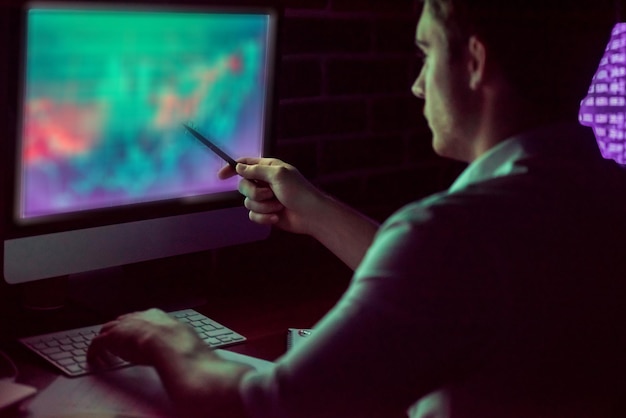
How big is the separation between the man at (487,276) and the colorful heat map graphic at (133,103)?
36 cm

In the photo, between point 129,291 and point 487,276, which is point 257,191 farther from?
point 487,276

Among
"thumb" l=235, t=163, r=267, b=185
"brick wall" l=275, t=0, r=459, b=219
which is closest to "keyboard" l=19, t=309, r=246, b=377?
"thumb" l=235, t=163, r=267, b=185

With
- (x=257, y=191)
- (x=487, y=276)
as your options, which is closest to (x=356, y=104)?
(x=257, y=191)

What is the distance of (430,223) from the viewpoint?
0.86m

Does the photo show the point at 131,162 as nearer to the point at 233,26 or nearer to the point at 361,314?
the point at 233,26

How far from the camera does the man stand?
0.85m

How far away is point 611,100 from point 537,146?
52.0 inches

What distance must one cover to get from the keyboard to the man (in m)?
0.14

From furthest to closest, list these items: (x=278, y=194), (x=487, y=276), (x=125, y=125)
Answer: (x=278, y=194) < (x=125, y=125) < (x=487, y=276)

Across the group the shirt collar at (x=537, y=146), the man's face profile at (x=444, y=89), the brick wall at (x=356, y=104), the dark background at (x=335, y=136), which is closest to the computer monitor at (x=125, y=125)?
the dark background at (x=335, y=136)

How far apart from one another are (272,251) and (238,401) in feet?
3.06

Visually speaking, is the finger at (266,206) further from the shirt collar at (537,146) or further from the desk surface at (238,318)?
the shirt collar at (537,146)

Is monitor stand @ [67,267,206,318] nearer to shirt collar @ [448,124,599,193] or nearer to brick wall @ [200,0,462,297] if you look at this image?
brick wall @ [200,0,462,297]

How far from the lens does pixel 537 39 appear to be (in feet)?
3.23
